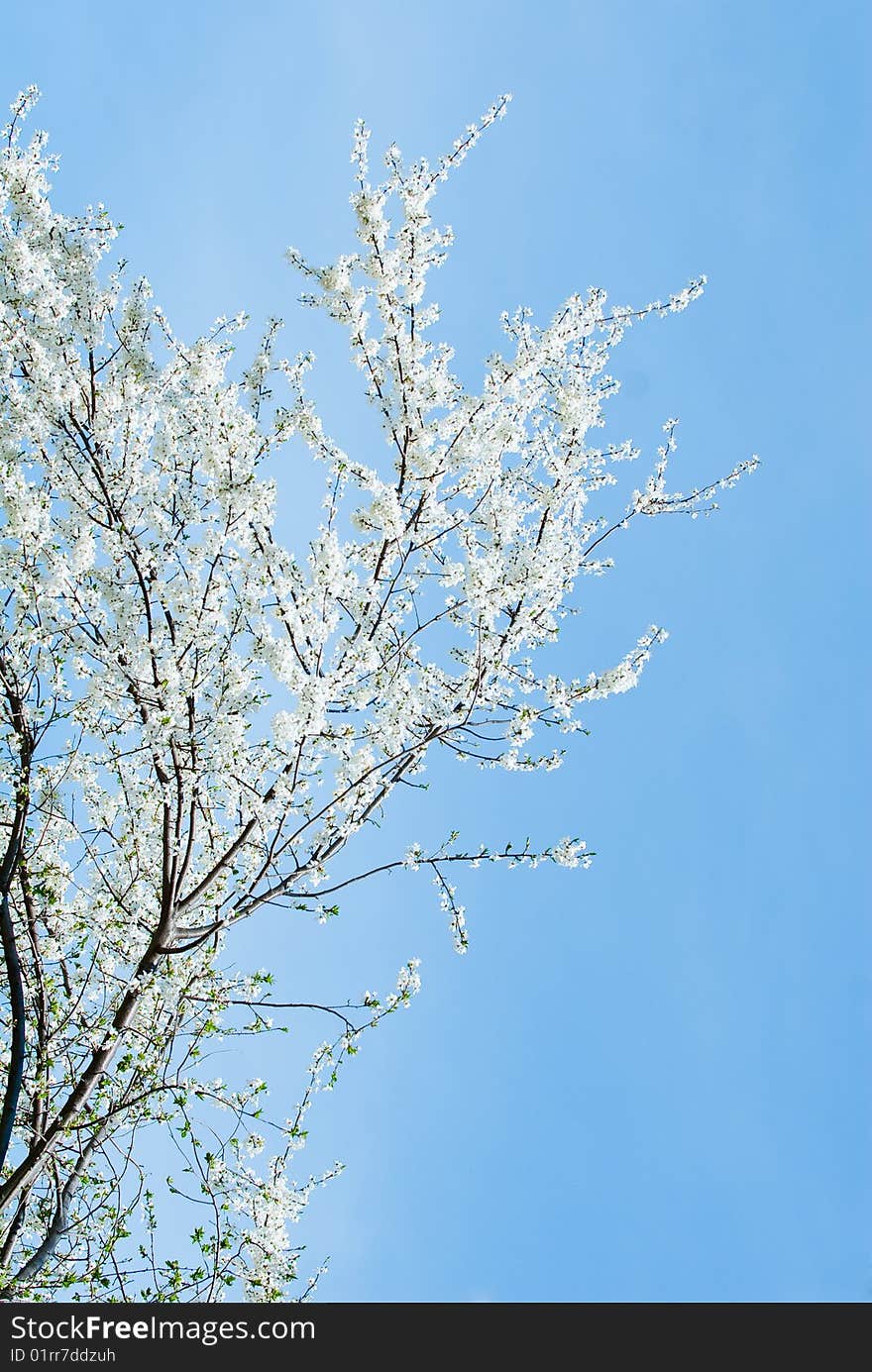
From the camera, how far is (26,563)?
477 cm

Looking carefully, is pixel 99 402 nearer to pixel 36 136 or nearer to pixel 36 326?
pixel 36 326

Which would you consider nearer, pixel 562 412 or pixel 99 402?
pixel 99 402

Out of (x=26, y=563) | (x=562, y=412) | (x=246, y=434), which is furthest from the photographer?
(x=562, y=412)

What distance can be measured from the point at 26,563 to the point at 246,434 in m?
1.35

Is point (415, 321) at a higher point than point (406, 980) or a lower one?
higher

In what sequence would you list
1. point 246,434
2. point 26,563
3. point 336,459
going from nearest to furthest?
point 26,563 → point 246,434 → point 336,459

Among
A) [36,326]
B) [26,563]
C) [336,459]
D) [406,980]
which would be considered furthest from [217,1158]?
[36,326]

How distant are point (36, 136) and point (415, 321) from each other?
2.56 metres

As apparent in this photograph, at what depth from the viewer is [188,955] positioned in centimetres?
580

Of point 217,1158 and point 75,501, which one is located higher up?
point 75,501
